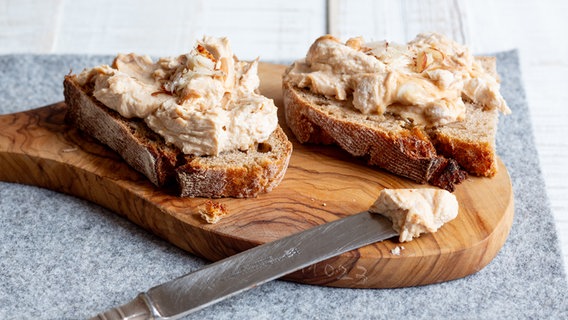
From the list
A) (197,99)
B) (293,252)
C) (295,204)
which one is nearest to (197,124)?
(197,99)

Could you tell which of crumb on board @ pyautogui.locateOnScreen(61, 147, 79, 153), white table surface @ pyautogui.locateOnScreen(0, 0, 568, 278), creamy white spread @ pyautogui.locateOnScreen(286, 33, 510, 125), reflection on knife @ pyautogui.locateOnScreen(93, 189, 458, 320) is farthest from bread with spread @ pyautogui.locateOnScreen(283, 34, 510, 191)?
white table surface @ pyautogui.locateOnScreen(0, 0, 568, 278)

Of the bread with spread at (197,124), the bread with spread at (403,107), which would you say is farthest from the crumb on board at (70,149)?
the bread with spread at (403,107)

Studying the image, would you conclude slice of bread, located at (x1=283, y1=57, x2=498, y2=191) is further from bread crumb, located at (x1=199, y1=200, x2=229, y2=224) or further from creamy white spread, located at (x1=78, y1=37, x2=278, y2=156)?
bread crumb, located at (x1=199, y1=200, x2=229, y2=224)

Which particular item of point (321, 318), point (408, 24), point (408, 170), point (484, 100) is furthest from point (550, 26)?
point (321, 318)

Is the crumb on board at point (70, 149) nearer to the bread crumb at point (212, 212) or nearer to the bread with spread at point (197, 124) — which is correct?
the bread with spread at point (197, 124)

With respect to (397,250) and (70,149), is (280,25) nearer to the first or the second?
(70,149)
